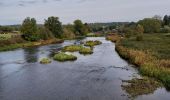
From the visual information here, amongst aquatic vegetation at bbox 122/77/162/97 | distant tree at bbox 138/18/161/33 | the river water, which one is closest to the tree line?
distant tree at bbox 138/18/161/33

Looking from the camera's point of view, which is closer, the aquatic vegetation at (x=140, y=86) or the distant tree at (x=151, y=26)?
the aquatic vegetation at (x=140, y=86)

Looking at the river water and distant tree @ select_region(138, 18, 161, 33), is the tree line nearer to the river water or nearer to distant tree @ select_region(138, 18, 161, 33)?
distant tree @ select_region(138, 18, 161, 33)

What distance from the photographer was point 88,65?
124ft

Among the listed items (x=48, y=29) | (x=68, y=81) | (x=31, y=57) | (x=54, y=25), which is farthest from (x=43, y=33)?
(x=68, y=81)

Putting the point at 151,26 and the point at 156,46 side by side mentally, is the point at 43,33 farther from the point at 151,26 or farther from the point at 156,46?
the point at 151,26

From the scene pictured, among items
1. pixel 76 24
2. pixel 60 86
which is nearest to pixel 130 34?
pixel 76 24

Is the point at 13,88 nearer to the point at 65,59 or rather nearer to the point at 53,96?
the point at 53,96

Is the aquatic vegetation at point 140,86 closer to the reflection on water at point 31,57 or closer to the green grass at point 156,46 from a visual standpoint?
the green grass at point 156,46

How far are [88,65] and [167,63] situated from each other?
427 inches

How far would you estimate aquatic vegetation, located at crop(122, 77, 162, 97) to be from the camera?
23125mm

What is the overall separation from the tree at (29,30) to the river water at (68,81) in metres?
36.8

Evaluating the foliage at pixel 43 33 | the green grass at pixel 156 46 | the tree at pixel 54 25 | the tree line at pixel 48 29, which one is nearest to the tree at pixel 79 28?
the tree line at pixel 48 29

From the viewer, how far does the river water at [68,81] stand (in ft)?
74.2

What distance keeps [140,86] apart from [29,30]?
182ft
